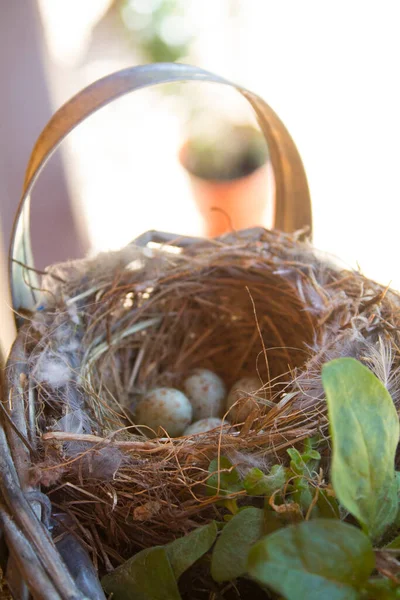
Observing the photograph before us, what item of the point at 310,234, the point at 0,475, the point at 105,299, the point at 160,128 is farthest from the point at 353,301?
the point at 160,128

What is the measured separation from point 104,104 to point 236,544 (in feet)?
1.36

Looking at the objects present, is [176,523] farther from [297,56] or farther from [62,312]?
[297,56]

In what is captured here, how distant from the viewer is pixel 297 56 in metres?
1.57

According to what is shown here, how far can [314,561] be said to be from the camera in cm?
33

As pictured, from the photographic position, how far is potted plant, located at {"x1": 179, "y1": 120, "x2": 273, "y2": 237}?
1532 millimetres

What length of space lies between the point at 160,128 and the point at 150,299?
115 cm

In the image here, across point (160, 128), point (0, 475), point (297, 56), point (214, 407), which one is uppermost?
point (297, 56)

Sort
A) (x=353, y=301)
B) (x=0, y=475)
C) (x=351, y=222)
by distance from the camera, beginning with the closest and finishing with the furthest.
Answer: (x=0, y=475)
(x=353, y=301)
(x=351, y=222)

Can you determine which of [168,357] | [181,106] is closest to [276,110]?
[181,106]

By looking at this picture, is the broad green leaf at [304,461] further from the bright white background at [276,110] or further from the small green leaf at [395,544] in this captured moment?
the bright white background at [276,110]

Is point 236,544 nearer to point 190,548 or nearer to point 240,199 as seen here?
point 190,548

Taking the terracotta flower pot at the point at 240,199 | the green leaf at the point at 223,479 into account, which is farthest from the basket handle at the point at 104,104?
the terracotta flower pot at the point at 240,199

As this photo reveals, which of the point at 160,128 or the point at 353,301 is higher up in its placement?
the point at 160,128

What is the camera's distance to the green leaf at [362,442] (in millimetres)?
361
